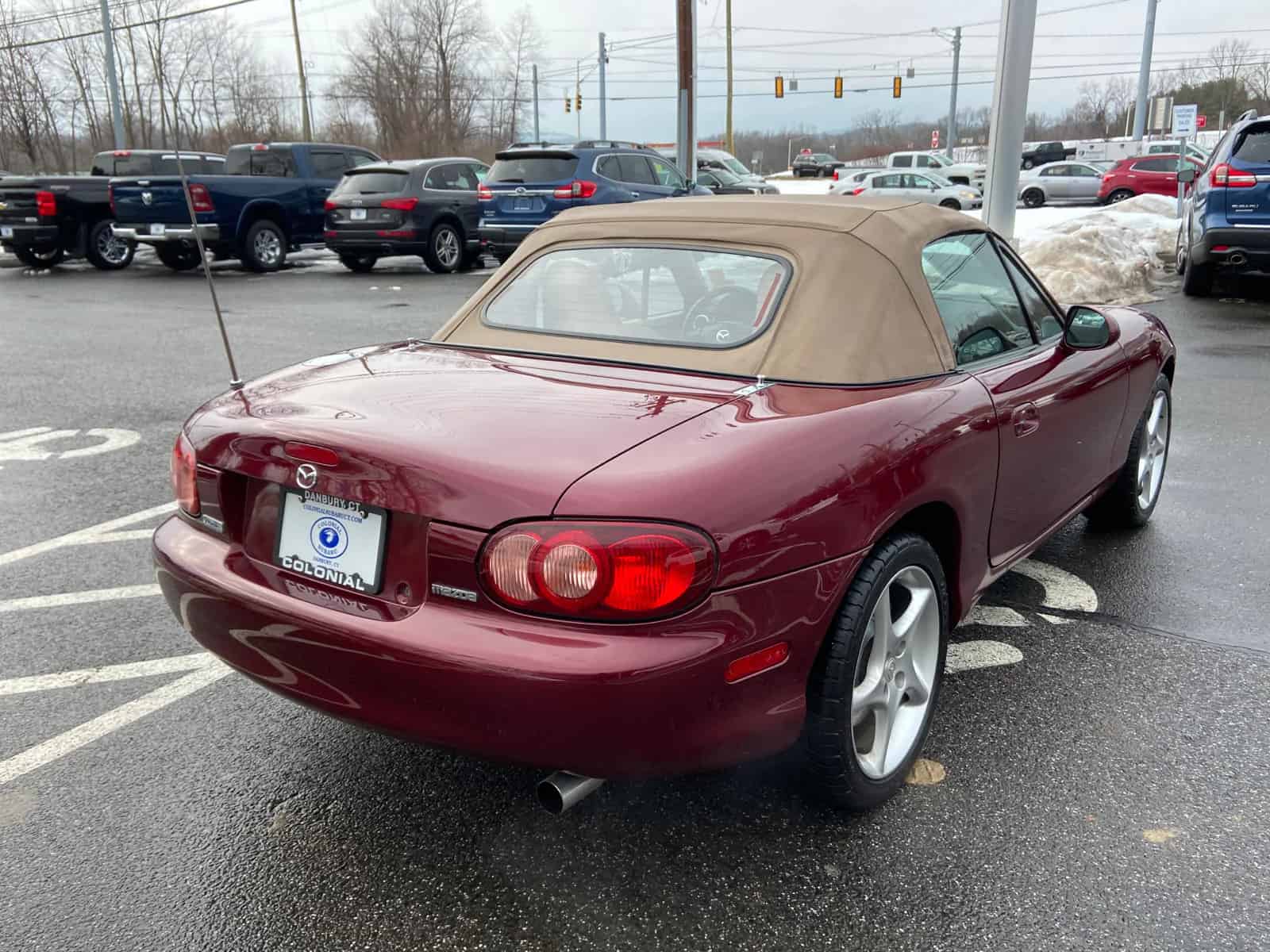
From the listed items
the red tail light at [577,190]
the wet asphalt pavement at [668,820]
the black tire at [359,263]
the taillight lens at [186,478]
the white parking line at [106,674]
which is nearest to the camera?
the wet asphalt pavement at [668,820]

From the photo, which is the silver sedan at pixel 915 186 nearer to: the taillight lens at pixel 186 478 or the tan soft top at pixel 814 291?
the tan soft top at pixel 814 291

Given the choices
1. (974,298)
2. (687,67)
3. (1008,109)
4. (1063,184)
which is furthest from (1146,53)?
(974,298)

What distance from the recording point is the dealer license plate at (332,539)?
2250mm

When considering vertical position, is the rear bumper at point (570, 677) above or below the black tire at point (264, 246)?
above

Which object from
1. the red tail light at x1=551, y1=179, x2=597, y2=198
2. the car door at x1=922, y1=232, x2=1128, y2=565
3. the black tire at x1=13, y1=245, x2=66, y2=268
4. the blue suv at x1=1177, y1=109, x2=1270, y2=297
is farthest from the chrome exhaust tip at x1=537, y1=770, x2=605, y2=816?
the black tire at x1=13, y1=245, x2=66, y2=268

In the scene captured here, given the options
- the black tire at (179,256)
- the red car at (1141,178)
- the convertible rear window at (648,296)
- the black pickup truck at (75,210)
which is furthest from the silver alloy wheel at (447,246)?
the red car at (1141,178)

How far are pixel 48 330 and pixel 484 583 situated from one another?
11.4 meters

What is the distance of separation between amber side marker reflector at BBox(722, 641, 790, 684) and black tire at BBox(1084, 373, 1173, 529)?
273 centimetres

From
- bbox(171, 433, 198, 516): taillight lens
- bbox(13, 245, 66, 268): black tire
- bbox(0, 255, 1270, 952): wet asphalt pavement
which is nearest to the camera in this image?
bbox(0, 255, 1270, 952): wet asphalt pavement

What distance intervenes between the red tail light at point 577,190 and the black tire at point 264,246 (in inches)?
214

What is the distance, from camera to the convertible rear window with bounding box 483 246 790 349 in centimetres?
289

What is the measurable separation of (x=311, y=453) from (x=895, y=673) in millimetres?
1559

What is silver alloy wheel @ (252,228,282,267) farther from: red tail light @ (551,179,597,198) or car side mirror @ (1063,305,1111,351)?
car side mirror @ (1063,305,1111,351)

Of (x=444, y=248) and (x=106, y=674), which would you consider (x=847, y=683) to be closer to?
(x=106, y=674)
